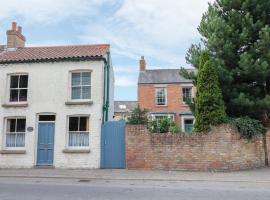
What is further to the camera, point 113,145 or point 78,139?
point 78,139

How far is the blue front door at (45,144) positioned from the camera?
60.1ft

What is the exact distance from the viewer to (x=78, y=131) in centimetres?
1827

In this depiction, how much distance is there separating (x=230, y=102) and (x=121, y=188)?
9.71 m

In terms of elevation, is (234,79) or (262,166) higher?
(234,79)

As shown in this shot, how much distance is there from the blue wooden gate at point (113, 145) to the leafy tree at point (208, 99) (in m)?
4.12

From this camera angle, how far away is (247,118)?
702 inches

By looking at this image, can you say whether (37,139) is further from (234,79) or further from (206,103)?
(234,79)

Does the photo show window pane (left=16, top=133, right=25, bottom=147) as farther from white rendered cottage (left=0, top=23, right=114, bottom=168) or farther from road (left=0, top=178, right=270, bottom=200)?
road (left=0, top=178, right=270, bottom=200)

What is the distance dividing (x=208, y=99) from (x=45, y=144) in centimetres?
950

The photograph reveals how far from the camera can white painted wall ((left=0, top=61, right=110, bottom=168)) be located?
1788cm

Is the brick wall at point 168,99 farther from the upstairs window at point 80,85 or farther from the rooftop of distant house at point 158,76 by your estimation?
the upstairs window at point 80,85

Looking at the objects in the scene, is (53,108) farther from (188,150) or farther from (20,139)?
(188,150)

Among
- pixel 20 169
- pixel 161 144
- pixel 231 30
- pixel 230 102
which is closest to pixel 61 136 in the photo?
pixel 20 169

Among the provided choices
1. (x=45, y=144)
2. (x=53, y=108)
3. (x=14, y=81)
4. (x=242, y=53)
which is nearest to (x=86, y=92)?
(x=53, y=108)
